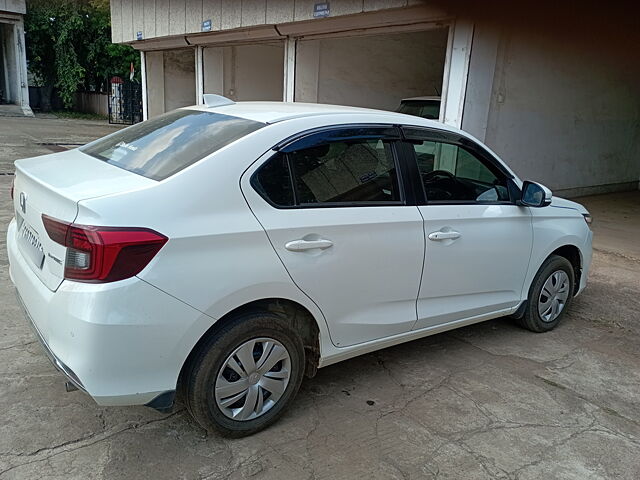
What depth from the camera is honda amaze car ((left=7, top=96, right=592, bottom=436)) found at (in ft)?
7.68

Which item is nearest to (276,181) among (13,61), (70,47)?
(13,61)

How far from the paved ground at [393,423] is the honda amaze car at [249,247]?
271 millimetres

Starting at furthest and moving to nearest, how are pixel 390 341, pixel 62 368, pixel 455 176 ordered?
pixel 455 176 → pixel 390 341 → pixel 62 368

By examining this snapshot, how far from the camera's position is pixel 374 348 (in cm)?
331

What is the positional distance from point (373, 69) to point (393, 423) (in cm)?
1060

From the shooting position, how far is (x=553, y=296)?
4418 millimetres

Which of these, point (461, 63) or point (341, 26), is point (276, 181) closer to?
point (461, 63)

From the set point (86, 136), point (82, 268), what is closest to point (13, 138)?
point (86, 136)

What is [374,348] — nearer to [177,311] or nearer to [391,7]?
[177,311]

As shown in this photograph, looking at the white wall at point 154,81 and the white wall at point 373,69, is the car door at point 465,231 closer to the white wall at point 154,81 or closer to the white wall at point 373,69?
the white wall at point 373,69

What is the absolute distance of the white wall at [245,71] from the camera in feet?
45.7

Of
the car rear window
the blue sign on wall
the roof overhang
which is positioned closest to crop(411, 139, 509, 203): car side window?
the car rear window

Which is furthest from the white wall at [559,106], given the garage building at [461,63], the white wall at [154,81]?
the white wall at [154,81]

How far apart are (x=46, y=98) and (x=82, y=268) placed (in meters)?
29.3
